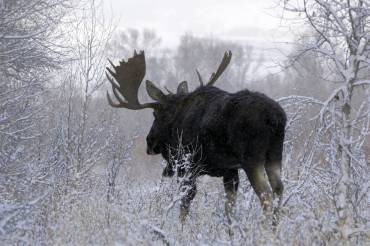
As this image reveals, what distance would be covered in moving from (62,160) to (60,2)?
2.77 meters

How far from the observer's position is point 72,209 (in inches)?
244

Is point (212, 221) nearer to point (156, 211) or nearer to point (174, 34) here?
point (156, 211)

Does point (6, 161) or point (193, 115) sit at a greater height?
point (193, 115)

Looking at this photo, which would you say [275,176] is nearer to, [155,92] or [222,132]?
[222,132]

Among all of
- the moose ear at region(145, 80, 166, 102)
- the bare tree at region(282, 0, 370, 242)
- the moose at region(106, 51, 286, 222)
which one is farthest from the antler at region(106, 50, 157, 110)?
the bare tree at region(282, 0, 370, 242)

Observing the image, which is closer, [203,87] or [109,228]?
[109,228]

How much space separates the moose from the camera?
22.0ft

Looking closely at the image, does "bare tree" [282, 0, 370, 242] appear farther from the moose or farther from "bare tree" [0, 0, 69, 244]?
"bare tree" [0, 0, 69, 244]

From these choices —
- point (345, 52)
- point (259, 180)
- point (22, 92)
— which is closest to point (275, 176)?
point (259, 180)

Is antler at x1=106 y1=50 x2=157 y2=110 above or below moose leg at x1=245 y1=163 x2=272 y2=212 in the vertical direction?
above

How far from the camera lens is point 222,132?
725cm

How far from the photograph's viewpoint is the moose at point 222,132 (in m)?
6.71

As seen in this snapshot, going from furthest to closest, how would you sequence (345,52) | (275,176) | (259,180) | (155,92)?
(155,92) < (345,52) < (275,176) < (259,180)

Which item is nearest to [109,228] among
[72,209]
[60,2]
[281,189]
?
[72,209]
